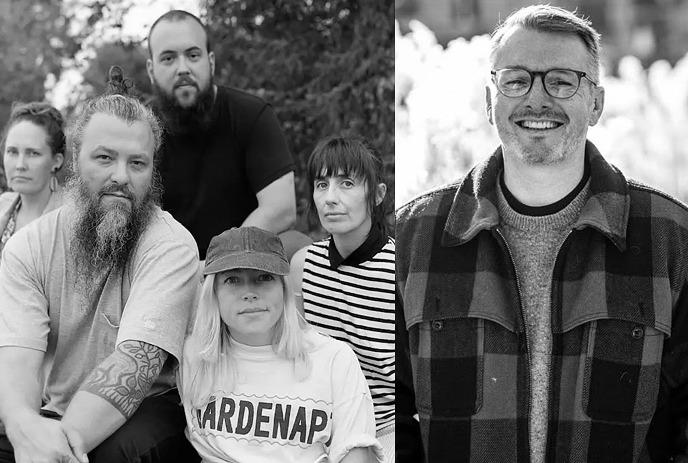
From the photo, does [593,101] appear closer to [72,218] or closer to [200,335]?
[200,335]

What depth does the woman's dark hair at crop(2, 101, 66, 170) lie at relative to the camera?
379 cm

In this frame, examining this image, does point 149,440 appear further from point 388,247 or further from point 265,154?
point 265,154

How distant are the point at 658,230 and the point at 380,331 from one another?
3.78 ft

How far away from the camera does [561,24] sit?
232 cm

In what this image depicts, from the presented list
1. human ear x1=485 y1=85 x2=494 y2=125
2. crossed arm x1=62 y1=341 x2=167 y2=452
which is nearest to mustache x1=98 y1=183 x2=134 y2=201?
crossed arm x1=62 y1=341 x2=167 y2=452

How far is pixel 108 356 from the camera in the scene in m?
2.93

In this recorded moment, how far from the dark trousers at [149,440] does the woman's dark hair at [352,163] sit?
93 cm

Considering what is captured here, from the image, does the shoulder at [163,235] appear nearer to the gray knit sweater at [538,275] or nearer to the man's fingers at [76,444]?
the man's fingers at [76,444]

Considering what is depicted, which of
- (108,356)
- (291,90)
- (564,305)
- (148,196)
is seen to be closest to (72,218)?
(148,196)

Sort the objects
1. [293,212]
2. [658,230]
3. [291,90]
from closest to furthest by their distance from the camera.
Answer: [658,230]
[293,212]
[291,90]

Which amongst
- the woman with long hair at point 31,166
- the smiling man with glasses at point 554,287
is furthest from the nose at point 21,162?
the smiling man with glasses at point 554,287

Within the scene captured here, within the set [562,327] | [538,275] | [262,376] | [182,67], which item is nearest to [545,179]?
[538,275]

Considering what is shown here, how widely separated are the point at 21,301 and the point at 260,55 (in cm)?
282

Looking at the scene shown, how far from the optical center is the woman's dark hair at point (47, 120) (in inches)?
149
